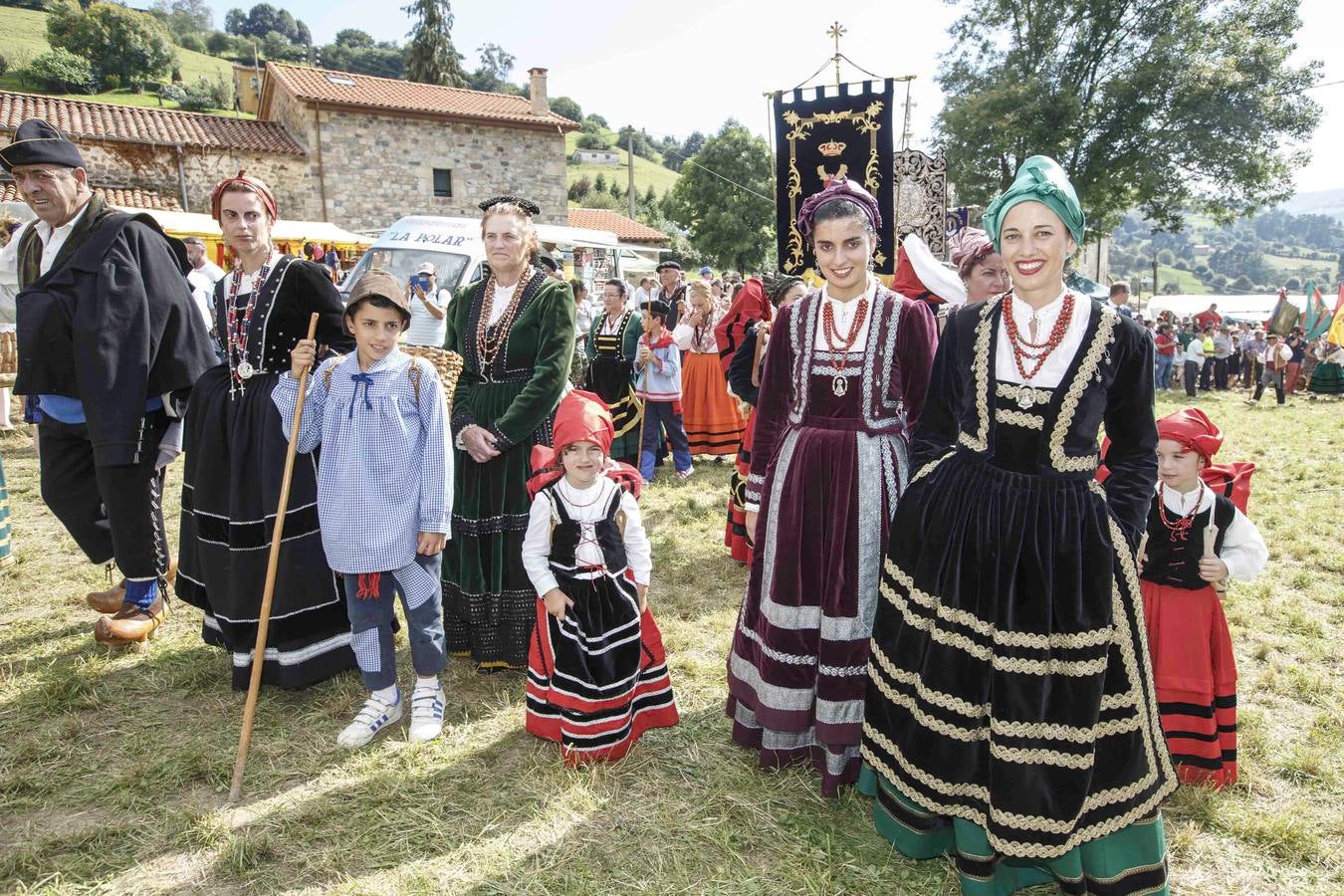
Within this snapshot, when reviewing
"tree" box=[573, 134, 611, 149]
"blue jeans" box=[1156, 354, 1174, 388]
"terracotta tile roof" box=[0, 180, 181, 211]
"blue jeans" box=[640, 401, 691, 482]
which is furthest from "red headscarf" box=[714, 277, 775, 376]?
"tree" box=[573, 134, 611, 149]

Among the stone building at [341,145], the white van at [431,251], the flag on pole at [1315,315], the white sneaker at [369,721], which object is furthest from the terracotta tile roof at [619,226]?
the white sneaker at [369,721]

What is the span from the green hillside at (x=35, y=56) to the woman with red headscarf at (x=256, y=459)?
51830 millimetres

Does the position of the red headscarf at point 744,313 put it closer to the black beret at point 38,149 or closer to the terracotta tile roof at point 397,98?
the black beret at point 38,149

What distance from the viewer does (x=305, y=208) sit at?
2647 cm

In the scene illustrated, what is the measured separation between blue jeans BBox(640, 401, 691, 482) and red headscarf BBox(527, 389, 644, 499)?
16.0ft

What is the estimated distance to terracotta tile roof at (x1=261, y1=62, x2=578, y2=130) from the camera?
26781 mm

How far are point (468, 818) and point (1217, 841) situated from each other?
2640mm

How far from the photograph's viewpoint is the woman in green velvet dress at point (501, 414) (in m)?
3.62

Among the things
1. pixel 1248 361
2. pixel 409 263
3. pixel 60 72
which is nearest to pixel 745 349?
pixel 409 263

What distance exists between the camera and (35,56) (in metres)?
53.0

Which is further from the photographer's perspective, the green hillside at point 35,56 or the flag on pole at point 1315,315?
the green hillside at point 35,56

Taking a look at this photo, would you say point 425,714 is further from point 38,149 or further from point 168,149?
point 168,149

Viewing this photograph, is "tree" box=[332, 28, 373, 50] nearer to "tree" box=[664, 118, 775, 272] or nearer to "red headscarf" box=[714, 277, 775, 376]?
"tree" box=[664, 118, 775, 272]

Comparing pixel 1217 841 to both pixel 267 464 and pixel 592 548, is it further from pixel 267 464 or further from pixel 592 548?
pixel 267 464
